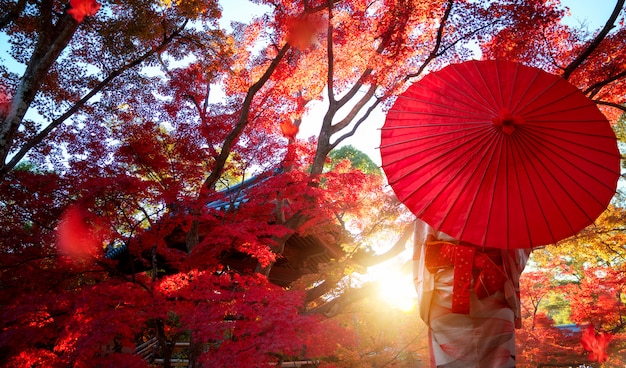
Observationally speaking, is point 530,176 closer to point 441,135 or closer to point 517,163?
point 517,163

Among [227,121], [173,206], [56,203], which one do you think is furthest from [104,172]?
[227,121]

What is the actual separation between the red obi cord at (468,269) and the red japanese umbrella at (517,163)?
0.11 metres

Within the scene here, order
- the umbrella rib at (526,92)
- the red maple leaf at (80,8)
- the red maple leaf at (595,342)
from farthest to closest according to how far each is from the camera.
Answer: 1. the red maple leaf at (595,342)
2. the red maple leaf at (80,8)
3. the umbrella rib at (526,92)

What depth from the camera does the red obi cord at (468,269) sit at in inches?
99.0

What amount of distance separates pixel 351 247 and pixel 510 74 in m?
8.78

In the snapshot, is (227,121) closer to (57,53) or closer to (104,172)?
(104,172)

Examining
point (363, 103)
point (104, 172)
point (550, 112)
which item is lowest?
point (550, 112)

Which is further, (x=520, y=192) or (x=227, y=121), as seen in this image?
(x=227, y=121)

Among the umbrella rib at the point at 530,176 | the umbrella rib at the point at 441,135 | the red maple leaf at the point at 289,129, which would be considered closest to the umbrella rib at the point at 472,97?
the umbrella rib at the point at 441,135

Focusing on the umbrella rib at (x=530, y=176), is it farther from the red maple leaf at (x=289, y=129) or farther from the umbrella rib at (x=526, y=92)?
the red maple leaf at (x=289, y=129)

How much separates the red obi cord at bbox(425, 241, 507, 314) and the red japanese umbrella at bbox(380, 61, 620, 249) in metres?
0.11

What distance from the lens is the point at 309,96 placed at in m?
12.1

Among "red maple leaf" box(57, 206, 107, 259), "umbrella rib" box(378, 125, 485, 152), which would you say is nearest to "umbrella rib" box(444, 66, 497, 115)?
"umbrella rib" box(378, 125, 485, 152)

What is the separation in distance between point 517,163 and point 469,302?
93cm
